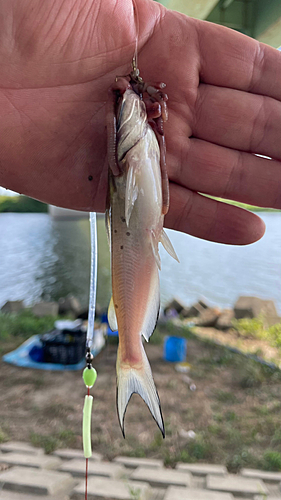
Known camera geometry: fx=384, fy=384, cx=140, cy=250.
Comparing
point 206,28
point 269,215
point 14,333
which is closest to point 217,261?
point 269,215

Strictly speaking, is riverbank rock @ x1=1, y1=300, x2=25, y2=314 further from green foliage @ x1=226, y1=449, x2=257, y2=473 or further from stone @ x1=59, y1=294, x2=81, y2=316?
green foliage @ x1=226, y1=449, x2=257, y2=473

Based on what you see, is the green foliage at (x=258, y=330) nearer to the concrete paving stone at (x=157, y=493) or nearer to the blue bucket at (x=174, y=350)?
the blue bucket at (x=174, y=350)

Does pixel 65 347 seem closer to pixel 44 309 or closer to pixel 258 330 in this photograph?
pixel 44 309

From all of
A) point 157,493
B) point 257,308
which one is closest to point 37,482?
point 157,493

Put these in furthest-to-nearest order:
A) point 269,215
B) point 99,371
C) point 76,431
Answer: point 99,371, point 269,215, point 76,431

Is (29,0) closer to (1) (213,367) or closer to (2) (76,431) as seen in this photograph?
(2) (76,431)

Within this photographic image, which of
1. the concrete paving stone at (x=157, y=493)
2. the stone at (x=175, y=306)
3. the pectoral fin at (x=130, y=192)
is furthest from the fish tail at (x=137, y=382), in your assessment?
the stone at (x=175, y=306)
